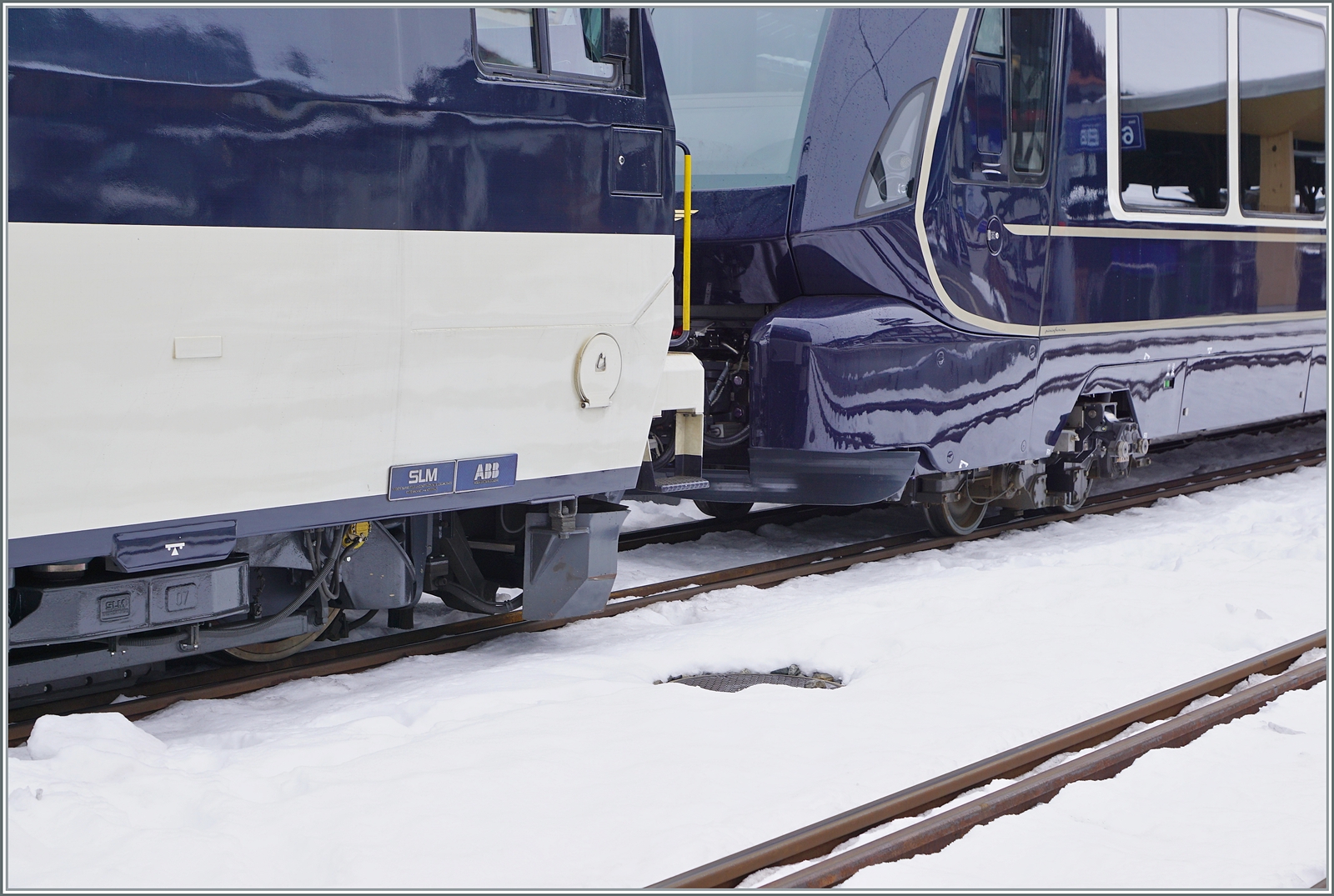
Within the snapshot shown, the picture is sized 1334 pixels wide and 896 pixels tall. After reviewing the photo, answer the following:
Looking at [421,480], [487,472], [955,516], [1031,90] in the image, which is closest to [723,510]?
[955,516]

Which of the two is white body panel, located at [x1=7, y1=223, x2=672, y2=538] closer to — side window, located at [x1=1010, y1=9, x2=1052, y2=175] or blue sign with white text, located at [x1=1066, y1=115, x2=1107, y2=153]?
side window, located at [x1=1010, y1=9, x2=1052, y2=175]

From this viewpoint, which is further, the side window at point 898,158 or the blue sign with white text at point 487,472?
the side window at point 898,158

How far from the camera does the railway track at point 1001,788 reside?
3770mm

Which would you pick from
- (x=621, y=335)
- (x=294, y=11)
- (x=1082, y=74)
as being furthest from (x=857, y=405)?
(x=294, y=11)

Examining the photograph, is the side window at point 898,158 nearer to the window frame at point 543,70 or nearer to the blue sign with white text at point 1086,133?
the blue sign with white text at point 1086,133

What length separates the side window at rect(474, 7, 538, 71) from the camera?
16.2 feet

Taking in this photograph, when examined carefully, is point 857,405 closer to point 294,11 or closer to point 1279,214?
point 294,11

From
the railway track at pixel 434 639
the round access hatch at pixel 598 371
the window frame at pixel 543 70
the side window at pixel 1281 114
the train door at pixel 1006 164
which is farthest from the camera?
the side window at pixel 1281 114

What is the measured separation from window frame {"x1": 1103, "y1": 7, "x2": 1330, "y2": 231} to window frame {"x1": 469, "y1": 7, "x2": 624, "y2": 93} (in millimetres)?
4118

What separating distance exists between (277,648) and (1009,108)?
4.98 meters

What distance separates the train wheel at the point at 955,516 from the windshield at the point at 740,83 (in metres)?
2.35

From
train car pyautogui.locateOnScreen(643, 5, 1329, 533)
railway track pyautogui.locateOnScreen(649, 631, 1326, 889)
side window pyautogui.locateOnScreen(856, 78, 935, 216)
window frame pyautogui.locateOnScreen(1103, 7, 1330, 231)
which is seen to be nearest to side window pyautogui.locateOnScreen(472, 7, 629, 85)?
train car pyautogui.locateOnScreen(643, 5, 1329, 533)

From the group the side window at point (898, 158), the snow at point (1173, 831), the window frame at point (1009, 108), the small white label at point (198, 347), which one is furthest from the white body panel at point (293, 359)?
the window frame at point (1009, 108)

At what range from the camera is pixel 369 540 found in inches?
210
